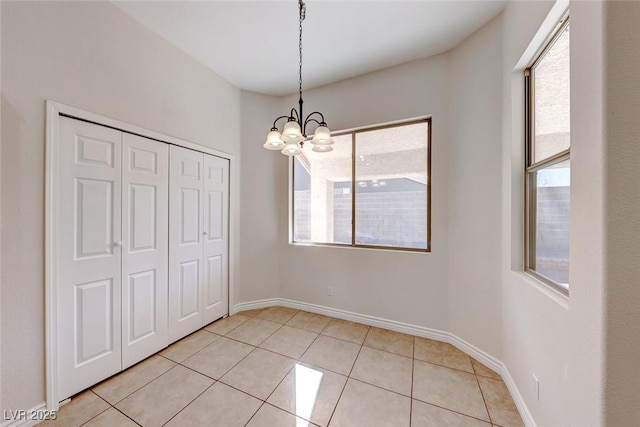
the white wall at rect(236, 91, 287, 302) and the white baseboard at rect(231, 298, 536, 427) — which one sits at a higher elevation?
the white wall at rect(236, 91, 287, 302)

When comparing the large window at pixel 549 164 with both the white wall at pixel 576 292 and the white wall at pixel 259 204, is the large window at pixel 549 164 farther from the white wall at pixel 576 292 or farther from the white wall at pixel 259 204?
the white wall at pixel 259 204

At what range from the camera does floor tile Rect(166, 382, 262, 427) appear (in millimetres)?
1509

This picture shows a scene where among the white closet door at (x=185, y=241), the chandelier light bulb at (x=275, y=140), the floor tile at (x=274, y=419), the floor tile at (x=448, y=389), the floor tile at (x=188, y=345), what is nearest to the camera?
the floor tile at (x=274, y=419)

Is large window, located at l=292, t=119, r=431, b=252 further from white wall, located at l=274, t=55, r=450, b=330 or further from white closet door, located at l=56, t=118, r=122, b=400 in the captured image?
white closet door, located at l=56, t=118, r=122, b=400

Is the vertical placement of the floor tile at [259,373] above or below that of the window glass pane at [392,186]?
below

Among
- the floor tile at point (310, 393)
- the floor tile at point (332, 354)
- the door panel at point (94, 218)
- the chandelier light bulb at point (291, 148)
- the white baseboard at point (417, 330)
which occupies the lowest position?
the floor tile at point (332, 354)

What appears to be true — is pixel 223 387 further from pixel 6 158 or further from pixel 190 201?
pixel 6 158

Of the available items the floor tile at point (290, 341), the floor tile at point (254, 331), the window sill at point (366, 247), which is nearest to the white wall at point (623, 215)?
the window sill at point (366, 247)

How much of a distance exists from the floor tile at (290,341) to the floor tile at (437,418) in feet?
3.58

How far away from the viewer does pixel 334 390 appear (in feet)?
5.85

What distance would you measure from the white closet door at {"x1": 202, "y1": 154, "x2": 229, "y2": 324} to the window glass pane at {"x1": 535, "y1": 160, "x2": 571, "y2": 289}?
3198 millimetres

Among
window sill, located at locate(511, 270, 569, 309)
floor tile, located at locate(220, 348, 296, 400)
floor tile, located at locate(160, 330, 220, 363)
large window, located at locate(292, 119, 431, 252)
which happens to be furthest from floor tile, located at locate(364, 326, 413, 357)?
floor tile, located at locate(160, 330, 220, 363)

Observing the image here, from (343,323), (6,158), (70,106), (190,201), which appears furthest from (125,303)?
(343,323)

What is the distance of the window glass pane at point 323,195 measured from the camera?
308 cm
